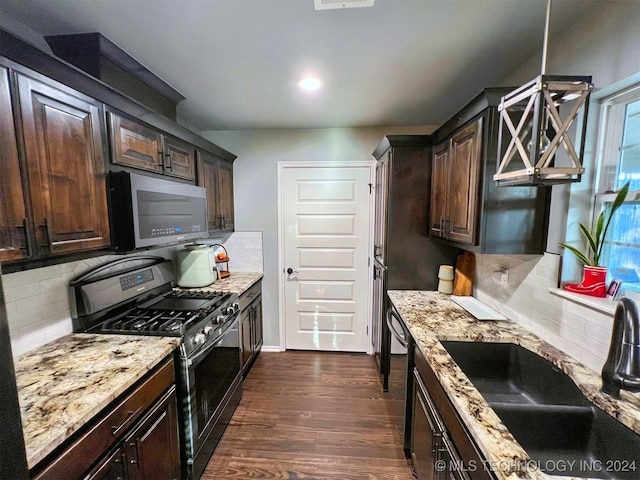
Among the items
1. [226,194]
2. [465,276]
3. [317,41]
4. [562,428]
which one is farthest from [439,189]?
[226,194]

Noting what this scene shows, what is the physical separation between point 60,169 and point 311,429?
227cm

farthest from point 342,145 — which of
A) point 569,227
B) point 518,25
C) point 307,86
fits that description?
point 569,227

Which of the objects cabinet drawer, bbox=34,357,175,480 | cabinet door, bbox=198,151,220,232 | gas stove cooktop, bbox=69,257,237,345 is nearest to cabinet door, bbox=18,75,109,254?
gas stove cooktop, bbox=69,257,237,345

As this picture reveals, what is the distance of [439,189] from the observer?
2080 mm

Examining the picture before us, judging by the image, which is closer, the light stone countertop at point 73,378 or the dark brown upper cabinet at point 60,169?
the light stone countertop at point 73,378

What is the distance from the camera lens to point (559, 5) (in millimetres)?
1228

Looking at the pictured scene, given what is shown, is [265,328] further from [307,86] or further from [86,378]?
[307,86]

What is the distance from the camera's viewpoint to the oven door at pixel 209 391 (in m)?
1.59

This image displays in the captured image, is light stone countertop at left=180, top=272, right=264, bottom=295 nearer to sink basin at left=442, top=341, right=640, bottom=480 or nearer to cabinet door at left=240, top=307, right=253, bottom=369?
cabinet door at left=240, top=307, right=253, bottom=369

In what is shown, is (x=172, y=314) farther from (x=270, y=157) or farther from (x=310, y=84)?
(x=270, y=157)

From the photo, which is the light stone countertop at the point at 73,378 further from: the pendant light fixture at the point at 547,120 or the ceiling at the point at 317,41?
the pendant light fixture at the point at 547,120

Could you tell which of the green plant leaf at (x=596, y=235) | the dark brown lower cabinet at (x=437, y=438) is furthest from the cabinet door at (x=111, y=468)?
the green plant leaf at (x=596, y=235)

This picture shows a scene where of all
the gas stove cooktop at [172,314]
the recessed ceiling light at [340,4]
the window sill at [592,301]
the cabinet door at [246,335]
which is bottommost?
the cabinet door at [246,335]

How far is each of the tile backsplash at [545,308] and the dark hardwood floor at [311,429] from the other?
1248 millimetres
